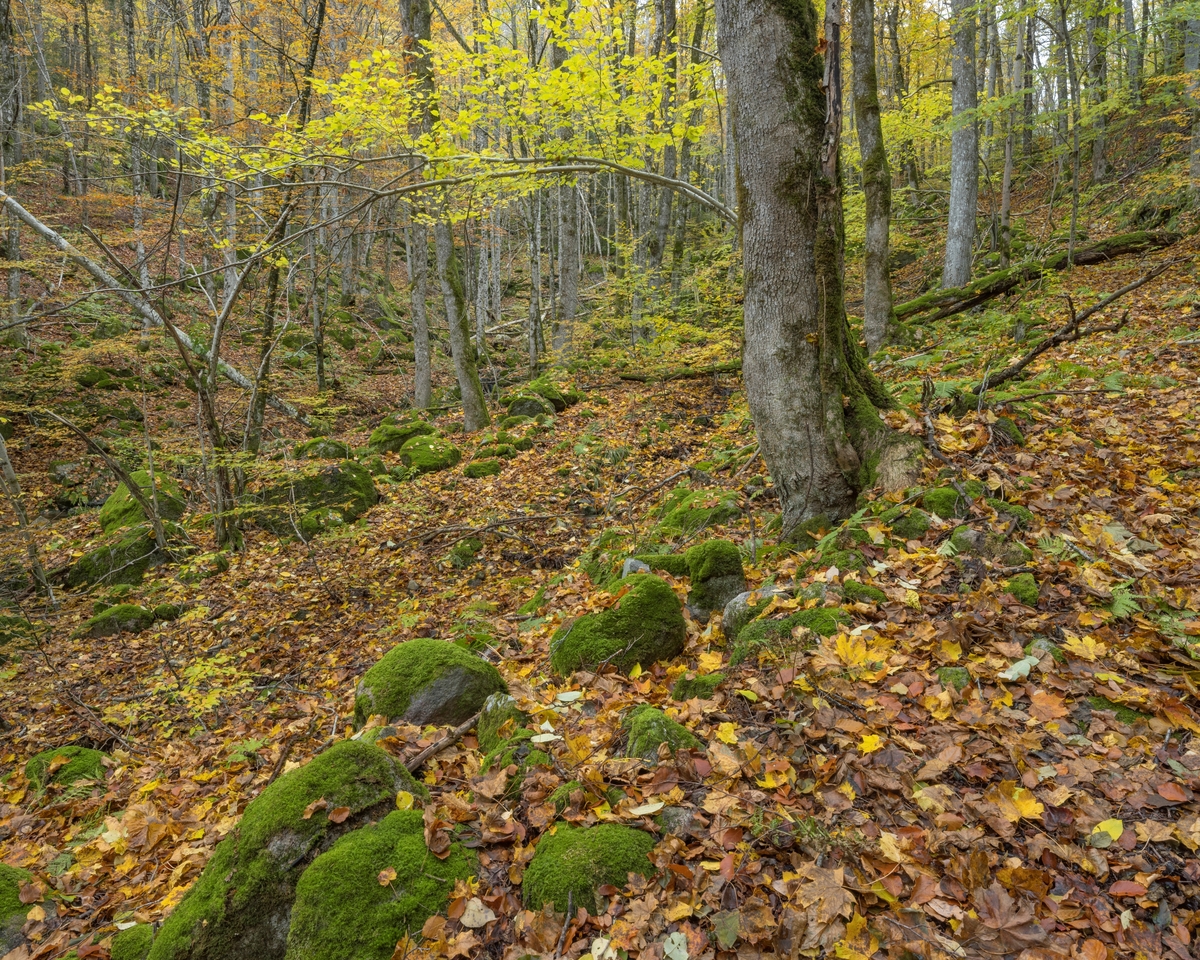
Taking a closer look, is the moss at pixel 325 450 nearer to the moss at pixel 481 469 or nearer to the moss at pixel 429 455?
the moss at pixel 429 455

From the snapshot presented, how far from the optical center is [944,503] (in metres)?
3.97

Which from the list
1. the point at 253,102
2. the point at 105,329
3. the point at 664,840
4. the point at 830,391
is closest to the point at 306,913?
the point at 664,840

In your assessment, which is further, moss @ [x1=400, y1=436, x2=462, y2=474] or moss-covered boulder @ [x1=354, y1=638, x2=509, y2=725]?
moss @ [x1=400, y1=436, x2=462, y2=474]

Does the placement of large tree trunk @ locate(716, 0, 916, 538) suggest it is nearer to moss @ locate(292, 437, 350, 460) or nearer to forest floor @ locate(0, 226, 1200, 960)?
forest floor @ locate(0, 226, 1200, 960)

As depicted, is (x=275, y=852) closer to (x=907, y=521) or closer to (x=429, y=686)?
(x=429, y=686)

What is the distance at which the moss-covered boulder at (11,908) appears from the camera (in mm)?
2809

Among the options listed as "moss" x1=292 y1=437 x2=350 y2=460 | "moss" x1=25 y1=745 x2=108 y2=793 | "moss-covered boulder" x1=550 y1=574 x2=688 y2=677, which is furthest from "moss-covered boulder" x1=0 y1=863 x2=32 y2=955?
"moss" x1=292 y1=437 x2=350 y2=460

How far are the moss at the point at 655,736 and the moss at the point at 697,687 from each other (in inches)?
13.0

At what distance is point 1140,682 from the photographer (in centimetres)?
256

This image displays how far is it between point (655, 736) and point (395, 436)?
11.1m

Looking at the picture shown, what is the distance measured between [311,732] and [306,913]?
2.68 m

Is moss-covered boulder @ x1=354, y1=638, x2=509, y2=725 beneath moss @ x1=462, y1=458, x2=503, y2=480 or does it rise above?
beneath

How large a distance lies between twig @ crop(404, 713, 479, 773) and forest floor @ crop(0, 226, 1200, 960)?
6cm

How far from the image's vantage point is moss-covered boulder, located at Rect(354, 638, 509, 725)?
3.64m
